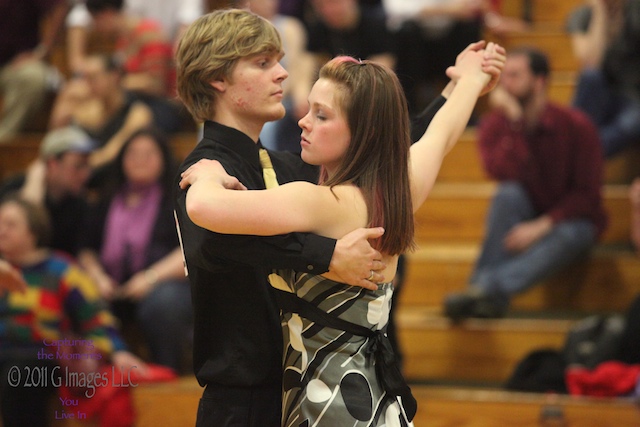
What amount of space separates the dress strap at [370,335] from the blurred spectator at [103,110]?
3.45 metres

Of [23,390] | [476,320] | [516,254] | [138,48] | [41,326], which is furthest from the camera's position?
[138,48]

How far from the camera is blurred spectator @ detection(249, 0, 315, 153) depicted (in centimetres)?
507

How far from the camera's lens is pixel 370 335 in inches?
76.9

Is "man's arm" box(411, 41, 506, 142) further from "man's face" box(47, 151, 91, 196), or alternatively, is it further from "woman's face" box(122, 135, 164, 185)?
"man's face" box(47, 151, 91, 196)

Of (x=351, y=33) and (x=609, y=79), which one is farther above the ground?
(x=609, y=79)

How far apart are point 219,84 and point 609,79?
10.4ft

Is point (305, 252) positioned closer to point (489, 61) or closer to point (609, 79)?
point (489, 61)

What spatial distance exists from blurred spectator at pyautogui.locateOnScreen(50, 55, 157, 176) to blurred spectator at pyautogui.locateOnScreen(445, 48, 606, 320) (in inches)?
78.0

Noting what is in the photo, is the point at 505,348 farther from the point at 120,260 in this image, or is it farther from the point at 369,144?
the point at 369,144

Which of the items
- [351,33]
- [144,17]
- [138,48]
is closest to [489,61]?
[351,33]

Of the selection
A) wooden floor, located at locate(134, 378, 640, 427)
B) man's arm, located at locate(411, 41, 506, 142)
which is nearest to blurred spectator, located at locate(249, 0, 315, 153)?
wooden floor, located at locate(134, 378, 640, 427)

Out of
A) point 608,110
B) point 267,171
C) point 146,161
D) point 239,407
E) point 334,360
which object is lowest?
point 146,161

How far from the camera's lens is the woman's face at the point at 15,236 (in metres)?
4.17

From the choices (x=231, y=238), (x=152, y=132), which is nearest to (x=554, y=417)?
(x=231, y=238)
